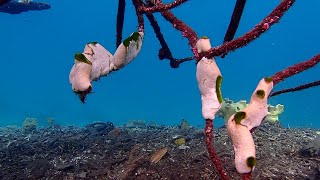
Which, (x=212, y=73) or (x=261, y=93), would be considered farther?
(x=212, y=73)

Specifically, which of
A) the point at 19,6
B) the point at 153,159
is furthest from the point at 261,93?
the point at 19,6

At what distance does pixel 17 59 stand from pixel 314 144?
14609cm

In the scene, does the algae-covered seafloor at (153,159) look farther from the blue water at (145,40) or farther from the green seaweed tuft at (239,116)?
the blue water at (145,40)

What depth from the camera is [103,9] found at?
477 feet

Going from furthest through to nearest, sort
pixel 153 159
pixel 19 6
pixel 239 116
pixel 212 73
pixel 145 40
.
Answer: pixel 145 40 → pixel 19 6 → pixel 153 159 → pixel 212 73 → pixel 239 116

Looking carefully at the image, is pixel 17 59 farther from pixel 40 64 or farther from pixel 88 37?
pixel 88 37

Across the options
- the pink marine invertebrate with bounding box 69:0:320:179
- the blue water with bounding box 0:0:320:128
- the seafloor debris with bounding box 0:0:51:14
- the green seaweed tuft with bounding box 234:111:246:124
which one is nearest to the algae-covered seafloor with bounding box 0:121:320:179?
the pink marine invertebrate with bounding box 69:0:320:179

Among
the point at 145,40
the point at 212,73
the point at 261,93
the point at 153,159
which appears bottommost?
the point at 261,93

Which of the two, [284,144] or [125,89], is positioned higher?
[125,89]

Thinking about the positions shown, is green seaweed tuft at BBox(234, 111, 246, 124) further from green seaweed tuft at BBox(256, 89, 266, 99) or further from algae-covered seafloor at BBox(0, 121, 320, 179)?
algae-covered seafloor at BBox(0, 121, 320, 179)

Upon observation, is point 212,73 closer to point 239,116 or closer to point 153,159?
point 239,116

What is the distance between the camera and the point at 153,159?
15.8 feet

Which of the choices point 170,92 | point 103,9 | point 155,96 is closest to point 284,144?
point 155,96

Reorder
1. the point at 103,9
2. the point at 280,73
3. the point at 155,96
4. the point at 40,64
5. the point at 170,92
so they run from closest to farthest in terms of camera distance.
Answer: the point at 280,73, the point at 155,96, the point at 170,92, the point at 40,64, the point at 103,9
